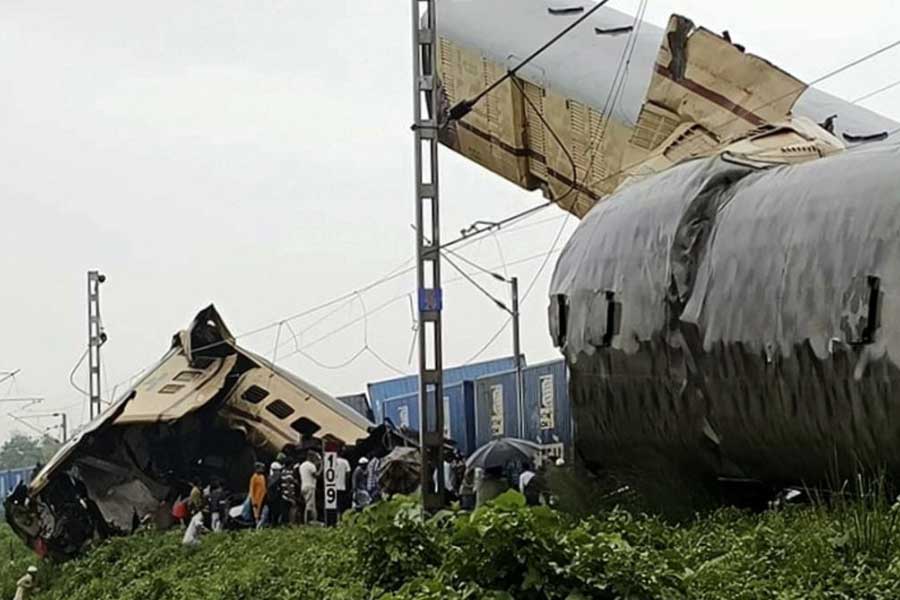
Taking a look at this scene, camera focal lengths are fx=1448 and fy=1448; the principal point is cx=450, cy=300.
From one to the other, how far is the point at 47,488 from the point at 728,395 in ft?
55.8

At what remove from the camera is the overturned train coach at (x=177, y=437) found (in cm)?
2358

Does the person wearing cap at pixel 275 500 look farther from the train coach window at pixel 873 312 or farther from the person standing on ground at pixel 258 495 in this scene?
the train coach window at pixel 873 312

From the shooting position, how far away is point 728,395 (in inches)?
359

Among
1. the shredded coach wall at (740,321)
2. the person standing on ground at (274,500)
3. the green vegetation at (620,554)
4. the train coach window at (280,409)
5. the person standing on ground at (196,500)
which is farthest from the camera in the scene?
the train coach window at (280,409)

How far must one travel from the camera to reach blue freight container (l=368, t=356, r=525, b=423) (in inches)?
1241

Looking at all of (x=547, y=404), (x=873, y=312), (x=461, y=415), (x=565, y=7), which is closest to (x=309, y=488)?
(x=547, y=404)

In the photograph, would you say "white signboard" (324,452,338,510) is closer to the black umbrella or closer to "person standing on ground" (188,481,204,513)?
the black umbrella

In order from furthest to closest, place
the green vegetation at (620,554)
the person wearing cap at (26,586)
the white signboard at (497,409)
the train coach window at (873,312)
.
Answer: the white signboard at (497,409) → the person wearing cap at (26,586) → the train coach window at (873,312) → the green vegetation at (620,554)

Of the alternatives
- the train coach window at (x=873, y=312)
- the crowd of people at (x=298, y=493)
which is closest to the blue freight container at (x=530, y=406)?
the crowd of people at (x=298, y=493)

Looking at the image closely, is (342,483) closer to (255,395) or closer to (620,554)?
(255,395)

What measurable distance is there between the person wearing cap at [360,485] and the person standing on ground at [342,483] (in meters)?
0.09

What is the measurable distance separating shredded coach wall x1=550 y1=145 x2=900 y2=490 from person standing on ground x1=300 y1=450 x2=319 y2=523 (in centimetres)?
1001

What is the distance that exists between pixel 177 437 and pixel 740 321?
16.4 meters

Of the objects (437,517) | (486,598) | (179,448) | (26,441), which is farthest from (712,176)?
(26,441)
